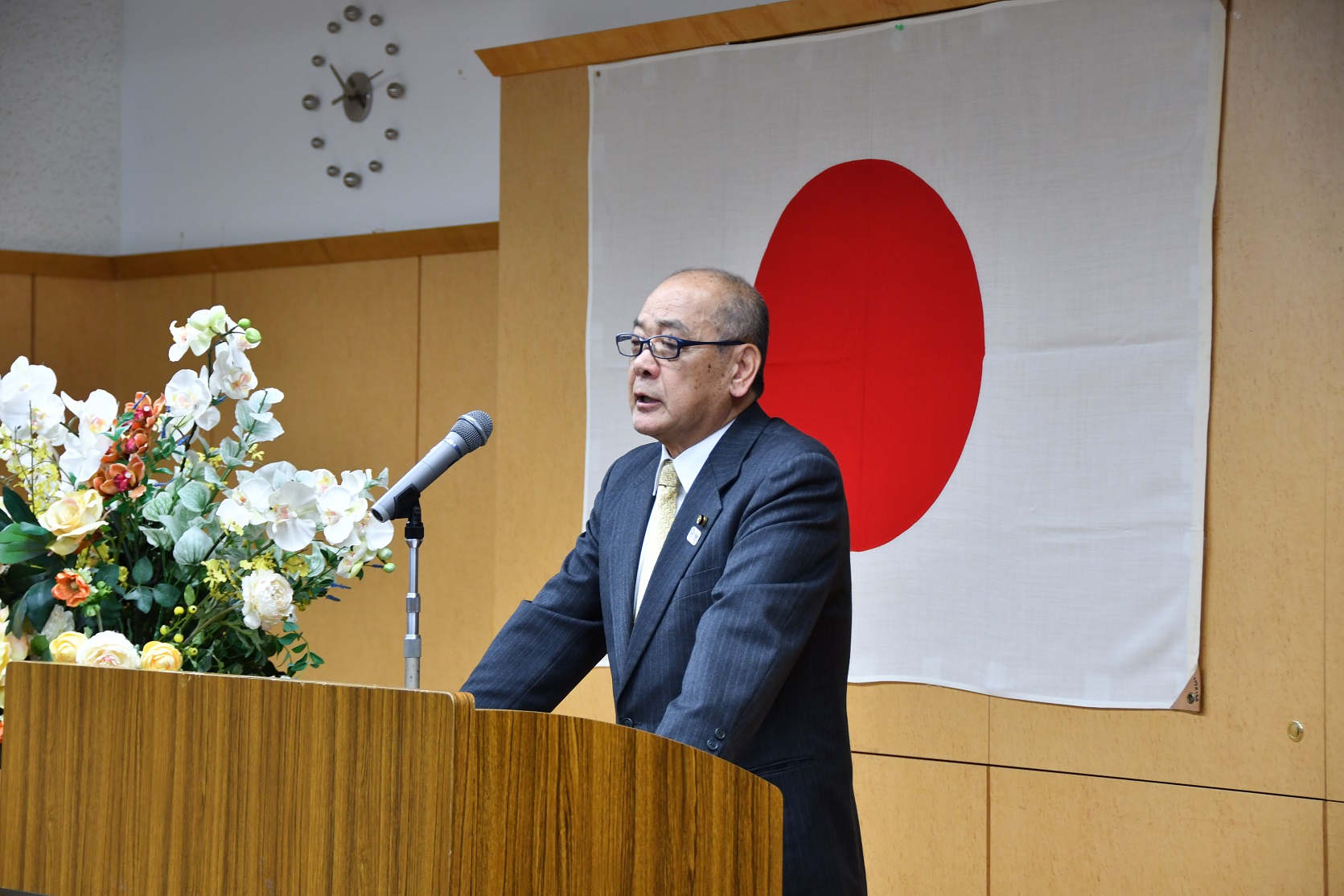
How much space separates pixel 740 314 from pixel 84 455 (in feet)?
3.54

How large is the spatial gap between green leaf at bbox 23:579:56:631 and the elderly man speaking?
0.65 meters

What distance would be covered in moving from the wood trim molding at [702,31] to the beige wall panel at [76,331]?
2143mm

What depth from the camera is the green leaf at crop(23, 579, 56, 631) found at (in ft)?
4.87

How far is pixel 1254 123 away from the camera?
9.32 ft

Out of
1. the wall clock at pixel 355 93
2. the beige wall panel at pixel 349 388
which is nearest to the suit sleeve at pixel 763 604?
the beige wall panel at pixel 349 388

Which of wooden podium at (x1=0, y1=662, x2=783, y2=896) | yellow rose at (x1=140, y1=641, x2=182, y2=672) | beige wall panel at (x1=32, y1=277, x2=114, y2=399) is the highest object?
beige wall panel at (x1=32, y1=277, x2=114, y2=399)

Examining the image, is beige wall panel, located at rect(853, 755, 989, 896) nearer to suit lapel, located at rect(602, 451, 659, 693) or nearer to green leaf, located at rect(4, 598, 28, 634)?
suit lapel, located at rect(602, 451, 659, 693)

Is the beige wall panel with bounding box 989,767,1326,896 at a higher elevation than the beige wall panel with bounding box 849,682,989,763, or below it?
below

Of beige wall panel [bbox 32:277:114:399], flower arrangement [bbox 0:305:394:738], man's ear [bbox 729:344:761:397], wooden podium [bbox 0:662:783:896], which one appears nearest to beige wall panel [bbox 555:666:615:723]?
man's ear [bbox 729:344:761:397]

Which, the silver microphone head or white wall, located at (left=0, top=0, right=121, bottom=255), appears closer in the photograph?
the silver microphone head

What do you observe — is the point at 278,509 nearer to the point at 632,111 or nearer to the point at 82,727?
the point at 82,727

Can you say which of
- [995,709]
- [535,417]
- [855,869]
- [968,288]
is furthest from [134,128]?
[855,869]

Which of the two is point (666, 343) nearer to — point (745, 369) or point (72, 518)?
point (745, 369)

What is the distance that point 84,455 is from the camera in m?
1.52
